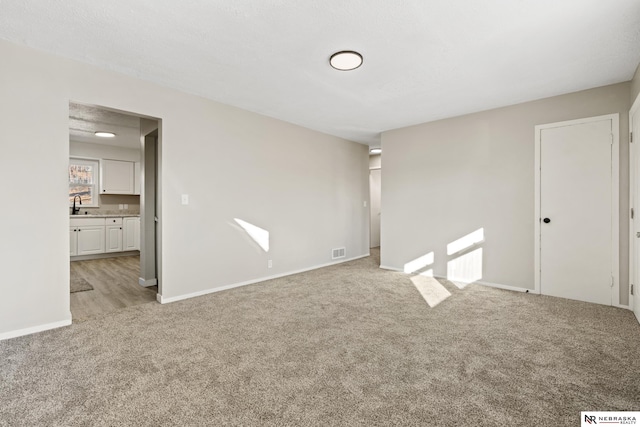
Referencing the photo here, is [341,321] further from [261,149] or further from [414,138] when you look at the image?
[414,138]

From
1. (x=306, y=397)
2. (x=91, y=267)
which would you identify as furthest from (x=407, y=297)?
(x=91, y=267)

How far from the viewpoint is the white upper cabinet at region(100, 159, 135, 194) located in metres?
6.75

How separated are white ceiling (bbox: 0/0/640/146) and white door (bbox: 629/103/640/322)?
0.49 metres

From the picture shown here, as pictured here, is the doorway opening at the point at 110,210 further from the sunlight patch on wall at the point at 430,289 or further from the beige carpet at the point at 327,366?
the sunlight patch on wall at the point at 430,289

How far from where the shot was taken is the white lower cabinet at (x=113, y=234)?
6496 millimetres

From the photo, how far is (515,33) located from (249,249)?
3791mm

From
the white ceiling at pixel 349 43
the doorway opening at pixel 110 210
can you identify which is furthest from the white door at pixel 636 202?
the doorway opening at pixel 110 210

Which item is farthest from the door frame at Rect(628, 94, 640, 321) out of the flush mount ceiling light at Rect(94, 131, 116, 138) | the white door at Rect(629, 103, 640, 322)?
the flush mount ceiling light at Rect(94, 131, 116, 138)

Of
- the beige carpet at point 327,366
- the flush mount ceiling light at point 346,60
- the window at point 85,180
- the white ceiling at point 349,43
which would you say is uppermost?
the white ceiling at point 349,43

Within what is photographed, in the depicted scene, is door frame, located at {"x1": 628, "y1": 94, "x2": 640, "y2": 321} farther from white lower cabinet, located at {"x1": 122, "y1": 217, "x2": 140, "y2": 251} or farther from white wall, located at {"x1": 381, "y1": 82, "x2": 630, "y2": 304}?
white lower cabinet, located at {"x1": 122, "y1": 217, "x2": 140, "y2": 251}

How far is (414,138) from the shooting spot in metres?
5.01

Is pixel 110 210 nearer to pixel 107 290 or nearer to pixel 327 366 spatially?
pixel 107 290

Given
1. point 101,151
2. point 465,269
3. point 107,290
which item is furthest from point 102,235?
point 465,269

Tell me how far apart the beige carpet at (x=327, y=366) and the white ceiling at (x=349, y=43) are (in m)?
2.50
